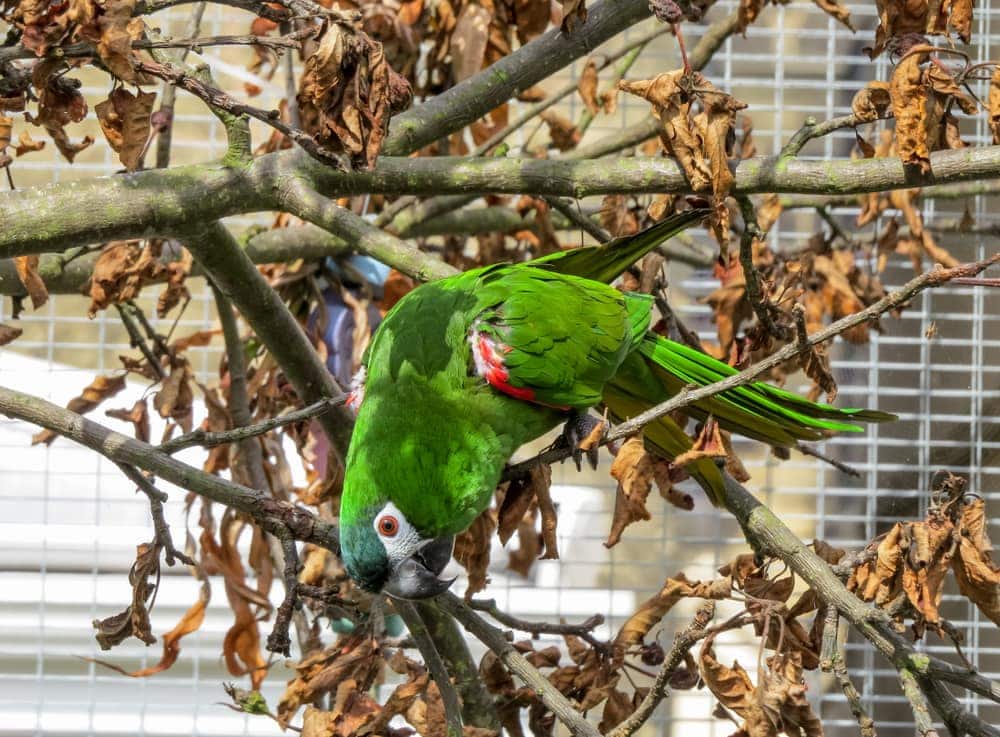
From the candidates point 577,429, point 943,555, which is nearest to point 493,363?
point 577,429

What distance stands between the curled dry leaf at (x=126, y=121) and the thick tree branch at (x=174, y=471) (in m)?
0.35

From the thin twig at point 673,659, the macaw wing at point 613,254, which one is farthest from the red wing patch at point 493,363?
the thin twig at point 673,659

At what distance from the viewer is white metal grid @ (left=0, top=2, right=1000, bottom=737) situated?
282 cm

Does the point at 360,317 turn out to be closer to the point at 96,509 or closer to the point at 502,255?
the point at 502,255

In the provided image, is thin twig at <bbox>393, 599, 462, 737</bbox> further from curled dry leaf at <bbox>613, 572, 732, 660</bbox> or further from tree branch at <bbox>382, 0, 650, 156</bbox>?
tree branch at <bbox>382, 0, 650, 156</bbox>

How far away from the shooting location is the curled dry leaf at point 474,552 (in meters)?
1.51

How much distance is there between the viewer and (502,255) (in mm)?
2318

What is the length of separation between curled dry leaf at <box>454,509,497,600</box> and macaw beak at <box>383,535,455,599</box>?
5.1 inches

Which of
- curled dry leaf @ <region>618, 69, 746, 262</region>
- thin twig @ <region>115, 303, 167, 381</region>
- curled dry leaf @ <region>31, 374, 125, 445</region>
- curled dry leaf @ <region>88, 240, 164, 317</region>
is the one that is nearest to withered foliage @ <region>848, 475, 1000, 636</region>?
curled dry leaf @ <region>618, 69, 746, 262</region>

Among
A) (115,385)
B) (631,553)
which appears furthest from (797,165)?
(631,553)

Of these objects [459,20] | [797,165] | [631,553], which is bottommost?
[631,553]

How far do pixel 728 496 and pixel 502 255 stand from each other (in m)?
1.07

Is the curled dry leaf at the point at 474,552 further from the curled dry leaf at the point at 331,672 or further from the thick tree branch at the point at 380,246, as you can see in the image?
the thick tree branch at the point at 380,246

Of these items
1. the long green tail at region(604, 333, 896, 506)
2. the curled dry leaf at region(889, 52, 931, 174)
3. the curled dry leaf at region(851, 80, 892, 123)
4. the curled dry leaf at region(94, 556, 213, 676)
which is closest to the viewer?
the curled dry leaf at region(889, 52, 931, 174)
